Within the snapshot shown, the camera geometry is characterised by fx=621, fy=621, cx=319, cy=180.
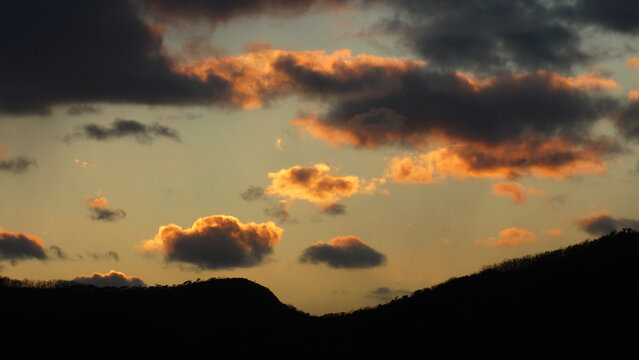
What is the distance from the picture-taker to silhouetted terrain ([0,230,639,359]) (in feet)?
148

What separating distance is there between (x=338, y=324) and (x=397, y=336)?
11.9 metres

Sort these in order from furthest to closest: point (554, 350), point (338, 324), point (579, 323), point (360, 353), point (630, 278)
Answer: point (338, 324), point (360, 353), point (630, 278), point (579, 323), point (554, 350)

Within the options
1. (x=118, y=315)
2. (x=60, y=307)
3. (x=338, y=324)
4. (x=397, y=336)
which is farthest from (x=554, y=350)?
(x=60, y=307)

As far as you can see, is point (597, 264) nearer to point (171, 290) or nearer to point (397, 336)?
point (397, 336)

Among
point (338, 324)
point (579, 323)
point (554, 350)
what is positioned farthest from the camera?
point (338, 324)

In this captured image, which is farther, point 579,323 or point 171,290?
point 171,290

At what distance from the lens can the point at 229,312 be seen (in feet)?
222

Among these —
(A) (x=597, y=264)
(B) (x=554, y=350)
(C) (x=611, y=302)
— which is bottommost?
(B) (x=554, y=350)

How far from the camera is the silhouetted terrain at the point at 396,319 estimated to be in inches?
1772

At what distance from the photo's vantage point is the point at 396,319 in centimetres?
6009

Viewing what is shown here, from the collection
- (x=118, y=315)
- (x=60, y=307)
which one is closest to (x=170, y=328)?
(x=118, y=315)

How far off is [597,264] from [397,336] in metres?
18.3

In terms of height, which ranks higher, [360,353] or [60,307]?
[60,307]

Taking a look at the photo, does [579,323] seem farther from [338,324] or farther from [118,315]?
[118,315]
